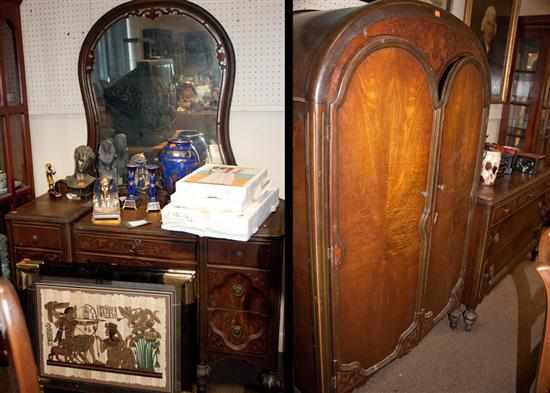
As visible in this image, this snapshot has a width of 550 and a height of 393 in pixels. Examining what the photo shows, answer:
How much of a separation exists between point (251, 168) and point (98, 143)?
53 cm

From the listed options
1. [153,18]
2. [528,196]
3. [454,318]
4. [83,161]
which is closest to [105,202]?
[83,161]

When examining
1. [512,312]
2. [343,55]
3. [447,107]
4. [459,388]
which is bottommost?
[459,388]

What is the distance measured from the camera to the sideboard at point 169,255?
4.31 ft

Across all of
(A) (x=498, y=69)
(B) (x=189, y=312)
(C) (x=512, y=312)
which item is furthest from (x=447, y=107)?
(B) (x=189, y=312)

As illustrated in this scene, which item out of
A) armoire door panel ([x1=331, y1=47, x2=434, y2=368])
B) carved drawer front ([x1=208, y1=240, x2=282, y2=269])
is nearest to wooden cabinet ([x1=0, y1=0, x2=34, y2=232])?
carved drawer front ([x1=208, y1=240, x2=282, y2=269])

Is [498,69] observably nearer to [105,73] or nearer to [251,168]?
[251,168]

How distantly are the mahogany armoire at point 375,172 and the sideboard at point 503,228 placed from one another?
0.15 metres

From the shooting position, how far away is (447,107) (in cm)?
130

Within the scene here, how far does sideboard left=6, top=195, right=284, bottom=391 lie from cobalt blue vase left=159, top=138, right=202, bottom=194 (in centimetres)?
14

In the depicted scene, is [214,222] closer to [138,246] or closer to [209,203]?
[209,203]

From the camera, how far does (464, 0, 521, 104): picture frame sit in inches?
53.9

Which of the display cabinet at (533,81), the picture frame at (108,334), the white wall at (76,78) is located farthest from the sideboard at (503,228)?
the picture frame at (108,334)

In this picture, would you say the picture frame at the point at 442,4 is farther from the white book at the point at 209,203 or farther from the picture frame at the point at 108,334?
the picture frame at the point at 108,334

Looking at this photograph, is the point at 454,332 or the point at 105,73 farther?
the point at 454,332
